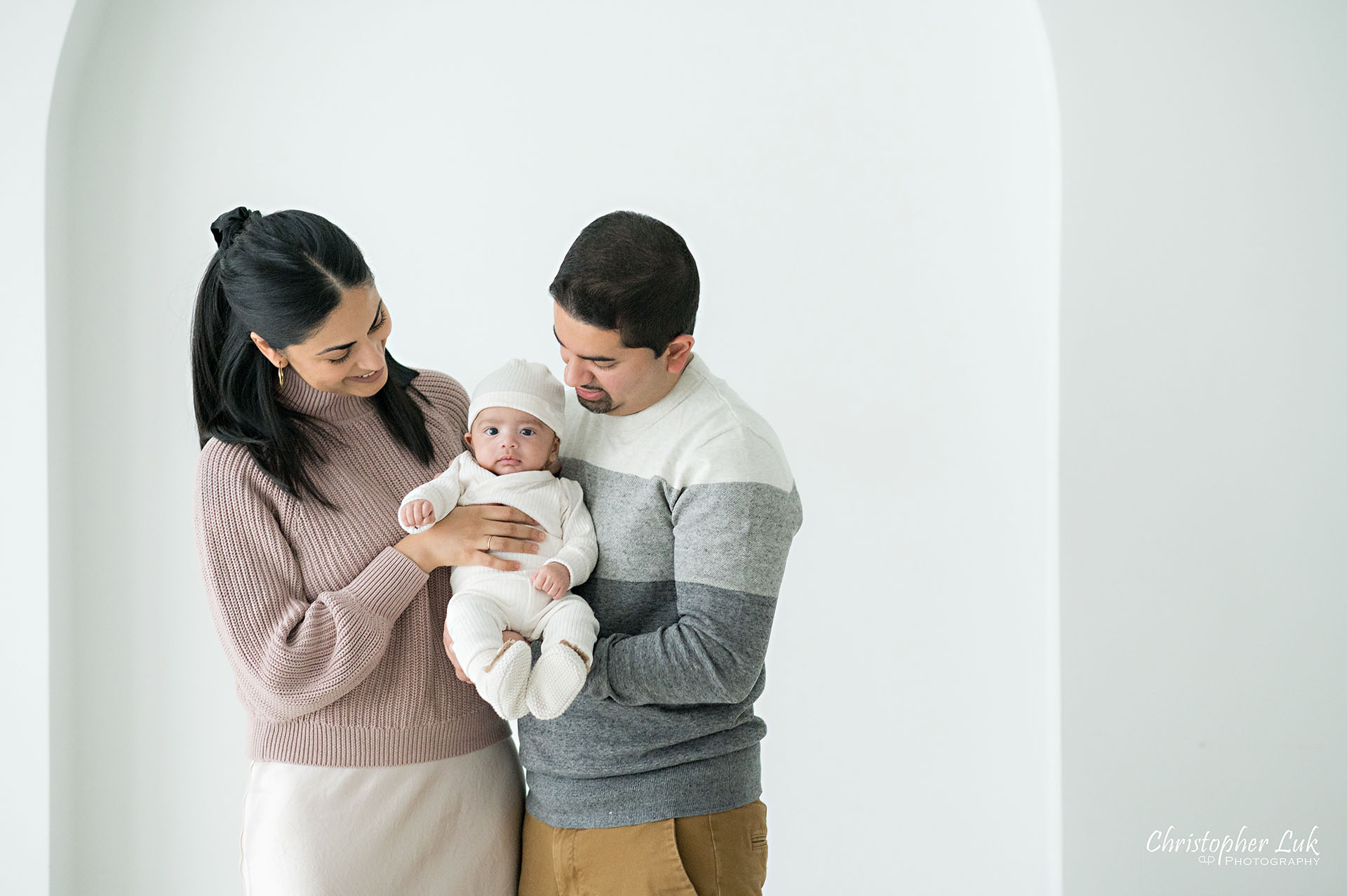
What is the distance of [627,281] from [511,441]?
0.97 ft

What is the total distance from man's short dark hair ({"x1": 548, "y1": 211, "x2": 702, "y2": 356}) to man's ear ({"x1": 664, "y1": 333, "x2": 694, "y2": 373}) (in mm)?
20

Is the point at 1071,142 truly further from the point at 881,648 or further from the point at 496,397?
the point at 496,397

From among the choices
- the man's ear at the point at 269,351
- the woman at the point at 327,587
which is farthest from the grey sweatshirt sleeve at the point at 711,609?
the man's ear at the point at 269,351

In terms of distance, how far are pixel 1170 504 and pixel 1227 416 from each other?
0.84 ft

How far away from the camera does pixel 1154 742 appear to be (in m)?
2.63

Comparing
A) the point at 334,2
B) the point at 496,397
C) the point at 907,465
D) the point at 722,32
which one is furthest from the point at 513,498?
the point at 334,2

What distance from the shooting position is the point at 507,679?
132 centimetres

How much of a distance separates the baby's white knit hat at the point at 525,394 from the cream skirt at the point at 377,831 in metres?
0.53

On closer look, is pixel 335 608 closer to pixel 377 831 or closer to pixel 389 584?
pixel 389 584

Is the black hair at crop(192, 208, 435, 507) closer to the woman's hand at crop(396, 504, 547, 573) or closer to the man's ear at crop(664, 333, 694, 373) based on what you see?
the woman's hand at crop(396, 504, 547, 573)

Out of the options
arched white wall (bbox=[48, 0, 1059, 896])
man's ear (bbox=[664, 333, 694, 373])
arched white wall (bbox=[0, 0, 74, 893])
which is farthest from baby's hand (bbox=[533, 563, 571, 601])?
arched white wall (bbox=[0, 0, 74, 893])

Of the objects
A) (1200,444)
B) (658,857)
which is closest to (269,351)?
(658,857)

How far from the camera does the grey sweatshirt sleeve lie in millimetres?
1377

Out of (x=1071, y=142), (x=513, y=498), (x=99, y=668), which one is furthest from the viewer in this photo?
(x=99, y=668)
